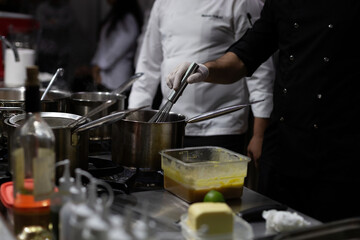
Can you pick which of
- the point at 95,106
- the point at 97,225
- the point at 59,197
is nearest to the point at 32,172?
the point at 59,197

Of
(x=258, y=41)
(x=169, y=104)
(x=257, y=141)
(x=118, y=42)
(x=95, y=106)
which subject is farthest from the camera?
(x=118, y=42)

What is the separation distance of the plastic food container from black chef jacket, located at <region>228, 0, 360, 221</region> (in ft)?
1.71

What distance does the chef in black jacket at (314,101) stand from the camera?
1.78 metres

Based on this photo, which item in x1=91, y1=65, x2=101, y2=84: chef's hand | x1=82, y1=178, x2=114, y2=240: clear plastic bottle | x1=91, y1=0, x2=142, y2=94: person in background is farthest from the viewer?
x1=91, y1=0, x2=142, y2=94: person in background

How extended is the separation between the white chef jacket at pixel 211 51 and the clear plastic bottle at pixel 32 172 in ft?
4.56

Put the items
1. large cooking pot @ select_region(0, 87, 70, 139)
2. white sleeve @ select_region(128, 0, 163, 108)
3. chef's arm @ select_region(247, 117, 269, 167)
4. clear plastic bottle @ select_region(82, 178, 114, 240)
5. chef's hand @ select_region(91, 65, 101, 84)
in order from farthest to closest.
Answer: chef's hand @ select_region(91, 65, 101, 84) < white sleeve @ select_region(128, 0, 163, 108) < chef's arm @ select_region(247, 117, 269, 167) < large cooking pot @ select_region(0, 87, 70, 139) < clear plastic bottle @ select_region(82, 178, 114, 240)

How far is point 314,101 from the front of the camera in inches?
72.6

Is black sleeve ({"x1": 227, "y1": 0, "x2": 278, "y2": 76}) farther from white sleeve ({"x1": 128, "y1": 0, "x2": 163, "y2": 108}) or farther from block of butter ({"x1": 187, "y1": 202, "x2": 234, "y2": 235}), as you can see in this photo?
block of butter ({"x1": 187, "y1": 202, "x2": 234, "y2": 235})

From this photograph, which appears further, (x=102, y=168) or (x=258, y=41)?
(x=258, y=41)

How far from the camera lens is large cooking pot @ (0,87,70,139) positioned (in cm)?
163

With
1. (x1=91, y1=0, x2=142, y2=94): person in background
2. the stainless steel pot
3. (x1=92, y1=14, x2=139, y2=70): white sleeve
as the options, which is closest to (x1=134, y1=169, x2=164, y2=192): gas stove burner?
the stainless steel pot

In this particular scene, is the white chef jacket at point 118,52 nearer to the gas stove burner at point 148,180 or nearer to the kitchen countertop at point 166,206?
the gas stove burner at point 148,180

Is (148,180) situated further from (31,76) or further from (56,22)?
(56,22)

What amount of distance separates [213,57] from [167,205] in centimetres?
130
